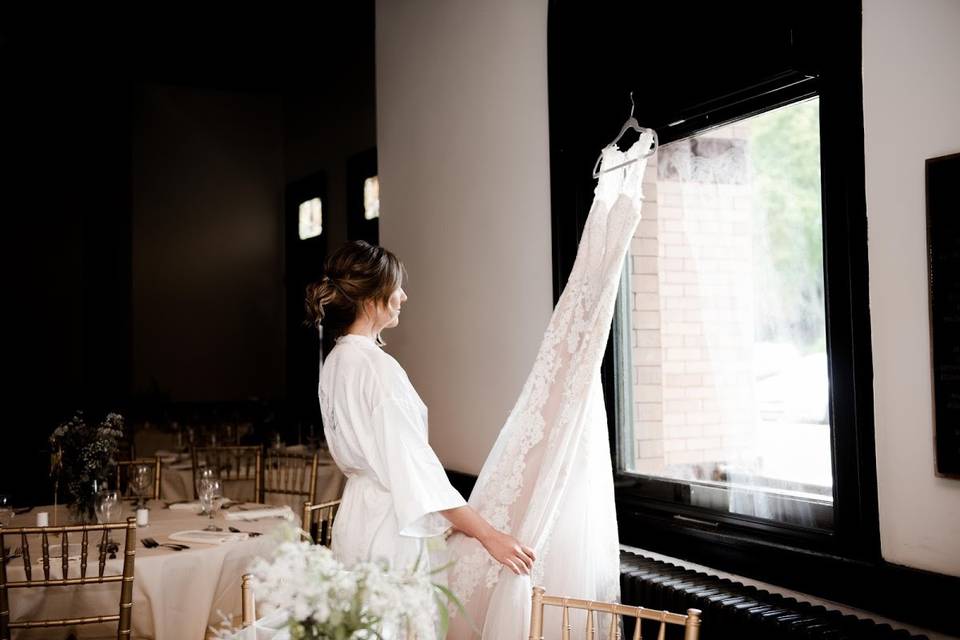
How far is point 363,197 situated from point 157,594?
5494mm

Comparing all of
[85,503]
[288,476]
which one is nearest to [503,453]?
[85,503]

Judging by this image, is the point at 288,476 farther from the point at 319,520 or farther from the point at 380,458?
the point at 380,458

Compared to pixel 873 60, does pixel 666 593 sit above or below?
below

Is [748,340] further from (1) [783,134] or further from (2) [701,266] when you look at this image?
(1) [783,134]

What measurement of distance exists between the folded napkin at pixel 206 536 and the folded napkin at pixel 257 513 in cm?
31

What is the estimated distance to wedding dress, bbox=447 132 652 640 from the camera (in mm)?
2492

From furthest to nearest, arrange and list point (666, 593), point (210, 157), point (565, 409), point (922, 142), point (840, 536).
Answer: point (210, 157) < point (666, 593) < point (565, 409) < point (840, 536) < point (922, 142)

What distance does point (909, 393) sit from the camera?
2180mm

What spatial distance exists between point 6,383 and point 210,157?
10.4 feet

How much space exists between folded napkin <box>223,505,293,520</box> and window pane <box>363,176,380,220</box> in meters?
4.32

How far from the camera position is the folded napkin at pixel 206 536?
333cm

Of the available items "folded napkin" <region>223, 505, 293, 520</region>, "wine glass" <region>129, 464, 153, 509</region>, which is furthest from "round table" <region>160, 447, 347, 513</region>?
"wine glass" <region>129, 464, 153, 509</region>

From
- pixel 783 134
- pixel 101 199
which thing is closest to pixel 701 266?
pixel 783 134

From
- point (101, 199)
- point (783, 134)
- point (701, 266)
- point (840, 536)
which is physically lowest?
point (840, 536)
